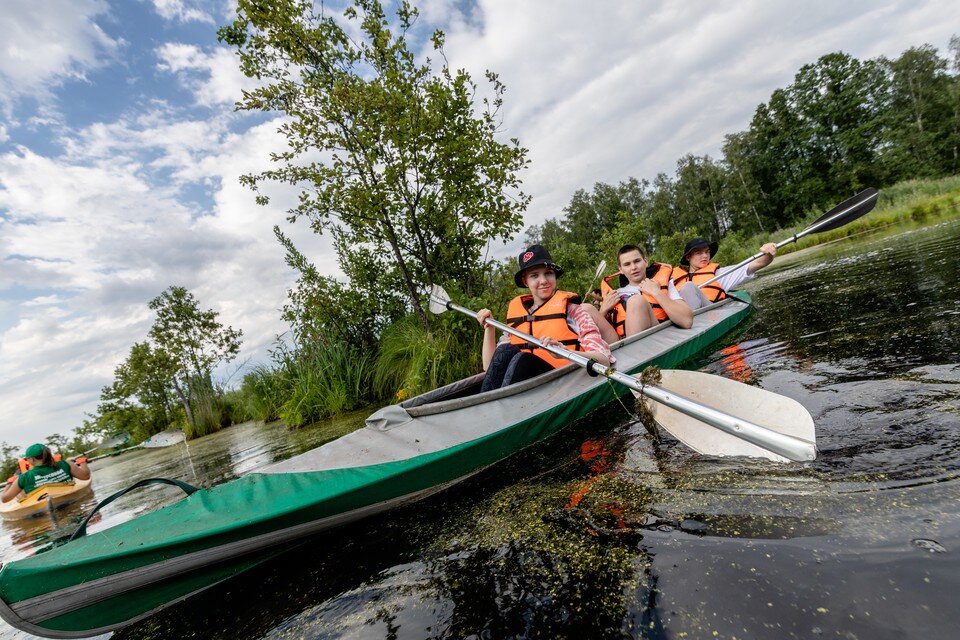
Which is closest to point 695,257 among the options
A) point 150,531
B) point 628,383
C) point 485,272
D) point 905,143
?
point 485,272

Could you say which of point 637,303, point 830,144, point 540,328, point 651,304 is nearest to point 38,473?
point 540,328

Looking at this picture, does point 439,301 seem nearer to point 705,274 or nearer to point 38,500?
point 705,274

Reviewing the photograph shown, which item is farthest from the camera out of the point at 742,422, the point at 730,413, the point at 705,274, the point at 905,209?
the point at 905,209

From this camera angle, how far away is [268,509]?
2.06 metres

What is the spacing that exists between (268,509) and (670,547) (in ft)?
5.81

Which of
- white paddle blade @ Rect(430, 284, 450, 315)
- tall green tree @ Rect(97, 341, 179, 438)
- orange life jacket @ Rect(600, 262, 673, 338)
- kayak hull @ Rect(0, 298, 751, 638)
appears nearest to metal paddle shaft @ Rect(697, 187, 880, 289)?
orange life jacket @ Rect(600, 262, 673, 338)

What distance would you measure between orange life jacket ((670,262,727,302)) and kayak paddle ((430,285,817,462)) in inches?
154

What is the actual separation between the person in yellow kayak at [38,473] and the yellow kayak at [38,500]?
2.8 inches

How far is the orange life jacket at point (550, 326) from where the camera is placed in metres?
3.78

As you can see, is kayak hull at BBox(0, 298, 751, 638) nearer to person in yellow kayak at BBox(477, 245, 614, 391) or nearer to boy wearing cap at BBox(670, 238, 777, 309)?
person in yellow kayak at BBox(477, 245, 614, 391)

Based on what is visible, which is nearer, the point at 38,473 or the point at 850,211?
the point at 850,211

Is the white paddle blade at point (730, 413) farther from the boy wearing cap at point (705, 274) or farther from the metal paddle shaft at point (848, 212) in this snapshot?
the metal paddle shaft at point (848, 212)

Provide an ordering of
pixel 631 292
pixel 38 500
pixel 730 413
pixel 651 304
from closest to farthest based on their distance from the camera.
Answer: pixel 730 413 → pixel 631 292 → pixel 651 304 → pixel 38 500

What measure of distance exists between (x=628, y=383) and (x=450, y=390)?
1489 mm
